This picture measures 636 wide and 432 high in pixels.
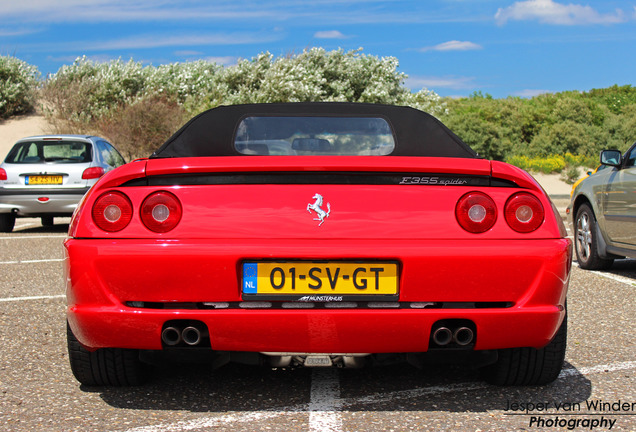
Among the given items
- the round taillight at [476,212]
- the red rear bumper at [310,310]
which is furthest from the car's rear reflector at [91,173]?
the round taillight at [476,212]

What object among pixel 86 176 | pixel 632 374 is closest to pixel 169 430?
pixel 632 374

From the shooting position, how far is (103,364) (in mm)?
3545

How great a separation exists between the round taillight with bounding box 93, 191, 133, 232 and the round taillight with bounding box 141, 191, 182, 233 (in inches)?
3.0

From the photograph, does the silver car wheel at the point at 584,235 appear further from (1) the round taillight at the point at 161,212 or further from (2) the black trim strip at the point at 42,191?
(2) the black trim strip at the point at 42,191

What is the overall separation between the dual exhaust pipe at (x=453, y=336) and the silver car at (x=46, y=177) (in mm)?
9722

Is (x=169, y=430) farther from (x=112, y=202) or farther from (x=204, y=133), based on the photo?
(x=204, y=133)

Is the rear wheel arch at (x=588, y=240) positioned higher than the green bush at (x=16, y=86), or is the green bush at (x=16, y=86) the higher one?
the green bush at (x=16, y=86)

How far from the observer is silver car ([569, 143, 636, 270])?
7.10 m

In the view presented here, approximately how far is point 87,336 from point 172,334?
0.39 metres

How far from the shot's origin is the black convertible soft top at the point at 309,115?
3918 mm

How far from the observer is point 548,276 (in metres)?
3.15

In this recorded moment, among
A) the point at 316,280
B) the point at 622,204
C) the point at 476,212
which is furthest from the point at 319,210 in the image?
the point at 622,204

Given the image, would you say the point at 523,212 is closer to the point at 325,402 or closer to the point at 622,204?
the point at 325,402

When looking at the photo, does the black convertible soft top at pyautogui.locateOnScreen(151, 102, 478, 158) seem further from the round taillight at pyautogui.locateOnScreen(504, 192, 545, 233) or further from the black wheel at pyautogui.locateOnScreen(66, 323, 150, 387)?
the black wheel at pyautogui.locateOnScreen(66, 323, 150, 387)
